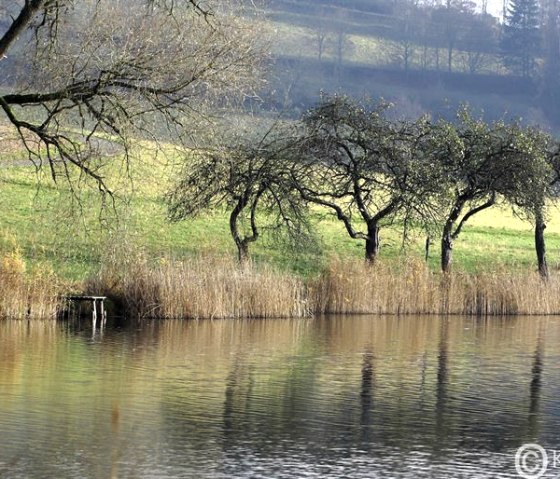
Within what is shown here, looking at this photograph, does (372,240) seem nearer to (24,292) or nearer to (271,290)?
(271,290)

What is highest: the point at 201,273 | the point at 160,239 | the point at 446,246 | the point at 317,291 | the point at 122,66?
the point at 122,66

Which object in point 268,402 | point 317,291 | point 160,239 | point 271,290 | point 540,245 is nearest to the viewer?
point 268,402

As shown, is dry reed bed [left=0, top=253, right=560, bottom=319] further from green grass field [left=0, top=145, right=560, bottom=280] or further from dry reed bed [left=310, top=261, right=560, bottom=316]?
green grass field [left=0, top=145, right=560, bottom=280]

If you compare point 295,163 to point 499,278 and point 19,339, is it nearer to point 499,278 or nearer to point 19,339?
point 499,278

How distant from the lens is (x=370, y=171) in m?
38.7

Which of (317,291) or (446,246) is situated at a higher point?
(446,246)

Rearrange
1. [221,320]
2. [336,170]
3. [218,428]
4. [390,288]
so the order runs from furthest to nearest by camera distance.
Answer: [336,170], [390,288], [221,320], [218,428]

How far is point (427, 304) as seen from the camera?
3672 centimetres

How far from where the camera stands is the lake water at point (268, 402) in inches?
574

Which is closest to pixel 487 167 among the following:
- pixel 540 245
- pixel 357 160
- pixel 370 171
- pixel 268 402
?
pixel 370 171

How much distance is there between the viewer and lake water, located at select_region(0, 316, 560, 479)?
574 inches

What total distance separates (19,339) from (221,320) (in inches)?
283

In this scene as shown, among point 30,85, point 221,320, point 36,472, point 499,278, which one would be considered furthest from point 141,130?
point 499,278

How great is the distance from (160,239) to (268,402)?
2675 cm
